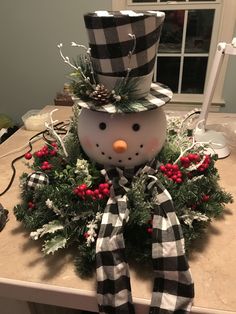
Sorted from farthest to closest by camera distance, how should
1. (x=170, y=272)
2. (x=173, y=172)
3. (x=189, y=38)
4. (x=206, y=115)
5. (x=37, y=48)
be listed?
(x=37, y=48)
(x=189, y=38)
(x=206, y=115)
(x=173, y=172)
(x=170, y=272)

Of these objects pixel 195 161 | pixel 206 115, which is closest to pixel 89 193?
pixel 195 161

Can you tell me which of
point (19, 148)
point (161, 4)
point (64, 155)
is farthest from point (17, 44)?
point (64, 155)

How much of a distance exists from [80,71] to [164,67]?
136cm

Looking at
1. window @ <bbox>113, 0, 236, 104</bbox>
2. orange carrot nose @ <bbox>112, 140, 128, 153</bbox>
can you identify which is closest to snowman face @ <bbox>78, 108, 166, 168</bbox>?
orange carrot nose @ <bbox>112, 140, 128, 153</bbox>

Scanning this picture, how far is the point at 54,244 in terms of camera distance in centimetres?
49

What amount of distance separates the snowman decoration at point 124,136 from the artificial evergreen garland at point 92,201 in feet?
0.08

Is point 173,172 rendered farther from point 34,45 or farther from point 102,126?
point 34,45

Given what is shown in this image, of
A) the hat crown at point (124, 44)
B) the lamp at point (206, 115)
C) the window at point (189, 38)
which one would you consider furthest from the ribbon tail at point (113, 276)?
the window at point (189, 38)

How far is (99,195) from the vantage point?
535mm

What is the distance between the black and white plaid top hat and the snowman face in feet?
0.09

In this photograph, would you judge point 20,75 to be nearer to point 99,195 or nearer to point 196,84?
point 196,84

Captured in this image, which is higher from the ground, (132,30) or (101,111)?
(132,30)

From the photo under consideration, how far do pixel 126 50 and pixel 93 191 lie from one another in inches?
10.5

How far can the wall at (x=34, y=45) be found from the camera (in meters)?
1.63
